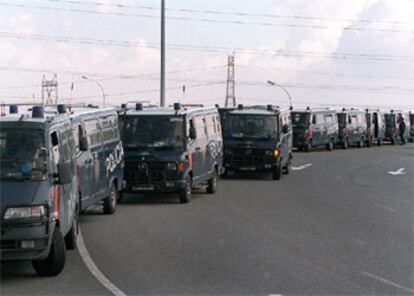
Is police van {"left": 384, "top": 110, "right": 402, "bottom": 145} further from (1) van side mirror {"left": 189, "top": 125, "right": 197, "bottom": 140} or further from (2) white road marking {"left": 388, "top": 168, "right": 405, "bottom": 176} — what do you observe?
(1) van side mirror {"left": 189, "top": 125, "right": 197, "bottom": 140}

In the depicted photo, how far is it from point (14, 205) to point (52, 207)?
0.58 m

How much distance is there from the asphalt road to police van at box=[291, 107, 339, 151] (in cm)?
2599

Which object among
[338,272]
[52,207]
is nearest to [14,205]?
[52,207]

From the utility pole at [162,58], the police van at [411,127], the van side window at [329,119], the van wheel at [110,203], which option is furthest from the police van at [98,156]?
the police van at [411,127]

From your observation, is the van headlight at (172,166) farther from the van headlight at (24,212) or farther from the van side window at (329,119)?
the van side window at (329,119)

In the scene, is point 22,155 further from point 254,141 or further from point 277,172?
point 277,172

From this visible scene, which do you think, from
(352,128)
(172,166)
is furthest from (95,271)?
(352,128)

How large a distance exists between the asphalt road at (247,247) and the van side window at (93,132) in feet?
5.08

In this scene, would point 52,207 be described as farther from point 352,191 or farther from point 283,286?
point 352,191

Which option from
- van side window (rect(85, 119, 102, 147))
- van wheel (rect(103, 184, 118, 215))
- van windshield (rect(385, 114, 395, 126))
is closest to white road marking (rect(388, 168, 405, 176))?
van wheel (rect(103, 184, 118, 215))

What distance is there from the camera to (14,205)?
952 centimetres

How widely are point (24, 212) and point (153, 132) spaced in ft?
33.6

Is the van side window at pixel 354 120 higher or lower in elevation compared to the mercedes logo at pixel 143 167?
lower

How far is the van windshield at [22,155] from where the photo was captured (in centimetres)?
1012
